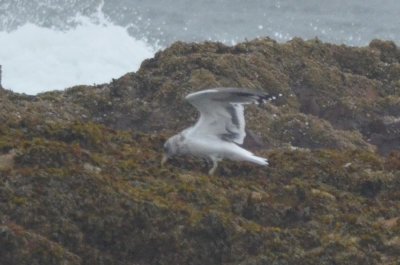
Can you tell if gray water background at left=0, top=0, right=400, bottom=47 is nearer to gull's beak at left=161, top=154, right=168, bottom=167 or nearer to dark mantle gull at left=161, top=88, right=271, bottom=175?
dark mantle gull at left=161, top=88, right=271, bottom=175

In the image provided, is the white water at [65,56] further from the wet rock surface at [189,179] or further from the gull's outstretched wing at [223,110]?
the gull's outstretched wing at [223,110]

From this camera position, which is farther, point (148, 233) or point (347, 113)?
point (347, 113)

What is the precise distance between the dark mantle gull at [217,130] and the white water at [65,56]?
51.5ft

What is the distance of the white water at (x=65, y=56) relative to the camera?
103ft

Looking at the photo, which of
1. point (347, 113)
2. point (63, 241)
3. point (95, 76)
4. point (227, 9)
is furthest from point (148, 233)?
point (227, 9)

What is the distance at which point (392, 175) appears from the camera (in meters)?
13.8

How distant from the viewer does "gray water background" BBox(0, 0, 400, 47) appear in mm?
37531

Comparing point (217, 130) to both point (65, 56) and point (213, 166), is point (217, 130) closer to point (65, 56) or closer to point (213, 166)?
point (213, 166)

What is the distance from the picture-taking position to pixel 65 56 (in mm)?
32906

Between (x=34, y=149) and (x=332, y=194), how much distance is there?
269cm

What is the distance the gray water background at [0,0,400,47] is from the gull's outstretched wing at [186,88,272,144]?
20.5m

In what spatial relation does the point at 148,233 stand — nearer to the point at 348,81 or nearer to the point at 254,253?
the point at 254,253

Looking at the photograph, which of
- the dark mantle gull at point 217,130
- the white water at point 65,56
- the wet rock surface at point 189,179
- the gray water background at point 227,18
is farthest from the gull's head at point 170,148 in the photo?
the gray water background at point 227,18

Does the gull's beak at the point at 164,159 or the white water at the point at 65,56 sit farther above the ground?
the white water at the point at 65,56
